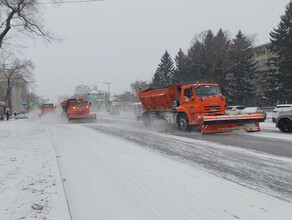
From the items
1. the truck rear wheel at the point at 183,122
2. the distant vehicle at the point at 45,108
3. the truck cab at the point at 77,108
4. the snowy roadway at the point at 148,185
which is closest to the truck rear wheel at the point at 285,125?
the truck rear wheel at the point at 183,122

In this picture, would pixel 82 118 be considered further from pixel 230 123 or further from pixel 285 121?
pixel 285 121

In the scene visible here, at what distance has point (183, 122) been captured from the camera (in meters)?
12.2

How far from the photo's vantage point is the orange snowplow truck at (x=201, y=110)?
10.5m

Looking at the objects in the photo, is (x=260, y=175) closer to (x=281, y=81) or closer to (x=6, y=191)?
(x=6, y=191)

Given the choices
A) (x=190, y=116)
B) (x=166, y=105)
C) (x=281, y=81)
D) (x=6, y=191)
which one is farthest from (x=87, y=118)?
A: (x=281, y=81)

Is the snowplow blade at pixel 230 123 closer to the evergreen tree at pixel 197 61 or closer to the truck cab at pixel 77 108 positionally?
the truck cab at pixel 77 108

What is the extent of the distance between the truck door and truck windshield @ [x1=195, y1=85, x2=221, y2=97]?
30 centimetres

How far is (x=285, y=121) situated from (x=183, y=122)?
499 centimetres

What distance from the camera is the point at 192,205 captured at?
3301 mm

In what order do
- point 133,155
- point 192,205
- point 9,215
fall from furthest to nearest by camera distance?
point 133,155 → point 192,205 → point 9,215

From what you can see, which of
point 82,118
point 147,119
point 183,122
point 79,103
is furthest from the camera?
point 79,103

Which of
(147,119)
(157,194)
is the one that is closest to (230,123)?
(147,119)

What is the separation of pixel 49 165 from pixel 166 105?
30.3 ft

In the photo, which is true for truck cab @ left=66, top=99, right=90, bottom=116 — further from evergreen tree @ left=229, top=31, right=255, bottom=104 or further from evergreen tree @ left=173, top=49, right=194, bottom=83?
evergreen tree @ left=229, top=31, right=255, bottom=104
